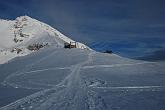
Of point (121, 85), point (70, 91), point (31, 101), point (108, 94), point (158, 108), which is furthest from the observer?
Result: point (121, 85)

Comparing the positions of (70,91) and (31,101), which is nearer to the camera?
(31,101)

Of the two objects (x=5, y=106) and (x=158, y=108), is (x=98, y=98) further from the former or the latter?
(x=5, y=106)

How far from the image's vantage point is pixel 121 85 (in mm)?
16609

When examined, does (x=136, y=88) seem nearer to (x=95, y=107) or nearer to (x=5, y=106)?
(x=95, y=107)

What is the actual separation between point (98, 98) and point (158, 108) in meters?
3.05

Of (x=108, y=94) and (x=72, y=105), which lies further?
(x=108, y=94)

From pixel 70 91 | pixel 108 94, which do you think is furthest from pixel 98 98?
pixel 70 91

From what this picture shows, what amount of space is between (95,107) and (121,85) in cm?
579

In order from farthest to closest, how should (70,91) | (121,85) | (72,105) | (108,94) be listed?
(121,85), (70,91), (108,94), (72,105)

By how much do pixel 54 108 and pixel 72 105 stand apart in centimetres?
81

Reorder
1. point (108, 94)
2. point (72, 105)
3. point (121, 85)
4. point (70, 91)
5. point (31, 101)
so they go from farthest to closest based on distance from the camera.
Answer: point (121, 85) < point (70, 91) < point (108, 94) < point (31, 101) < point (72, 105)

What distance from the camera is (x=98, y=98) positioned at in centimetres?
1301

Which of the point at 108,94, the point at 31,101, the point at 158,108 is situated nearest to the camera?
the point at 158,108

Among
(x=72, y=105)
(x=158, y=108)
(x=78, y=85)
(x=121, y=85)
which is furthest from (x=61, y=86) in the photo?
(x=158, y=108)
